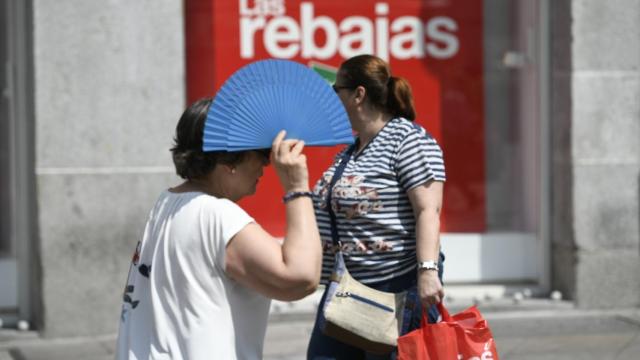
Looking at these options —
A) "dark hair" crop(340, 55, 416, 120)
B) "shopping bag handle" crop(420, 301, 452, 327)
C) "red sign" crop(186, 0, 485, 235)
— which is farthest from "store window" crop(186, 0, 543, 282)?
"shopping bag handle" crop(420, 301, 452, 327)

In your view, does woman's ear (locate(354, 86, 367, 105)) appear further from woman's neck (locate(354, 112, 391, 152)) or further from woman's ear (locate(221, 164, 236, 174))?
woman's ear (locate(221, 164, 236, 174))

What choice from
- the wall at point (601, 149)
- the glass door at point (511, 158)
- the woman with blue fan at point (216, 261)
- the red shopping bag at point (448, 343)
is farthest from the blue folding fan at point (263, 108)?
the glass door at point (511, 158)

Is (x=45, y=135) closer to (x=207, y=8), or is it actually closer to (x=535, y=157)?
(x=207, y=8)

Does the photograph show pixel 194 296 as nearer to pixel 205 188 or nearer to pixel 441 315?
pixel 205 188

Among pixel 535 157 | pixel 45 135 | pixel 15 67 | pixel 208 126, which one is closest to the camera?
pixel 208 126

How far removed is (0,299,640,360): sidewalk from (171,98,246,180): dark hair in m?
3.80

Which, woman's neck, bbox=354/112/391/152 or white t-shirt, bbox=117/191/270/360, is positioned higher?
woman's neck, bbox=354/112/391/152

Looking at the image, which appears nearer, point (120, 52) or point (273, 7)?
point (120, 52)

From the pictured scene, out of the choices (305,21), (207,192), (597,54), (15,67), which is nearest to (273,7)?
(305,21)

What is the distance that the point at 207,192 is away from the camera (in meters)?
2.78

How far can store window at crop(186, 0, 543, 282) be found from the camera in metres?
7.48

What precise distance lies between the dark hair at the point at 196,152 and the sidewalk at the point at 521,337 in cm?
380

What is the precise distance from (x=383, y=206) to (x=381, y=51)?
369 cm

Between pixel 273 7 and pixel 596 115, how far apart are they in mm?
2274
